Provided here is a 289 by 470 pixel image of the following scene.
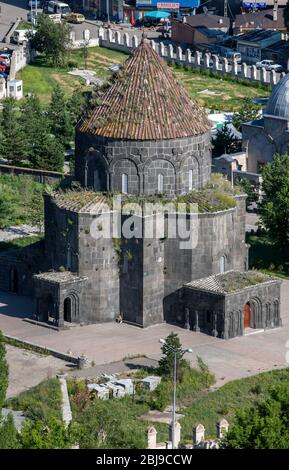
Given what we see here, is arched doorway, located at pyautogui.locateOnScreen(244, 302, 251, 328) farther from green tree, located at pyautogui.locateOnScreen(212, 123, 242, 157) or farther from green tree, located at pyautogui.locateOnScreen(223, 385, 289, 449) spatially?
green tree, located at pyautogui.locateOnScreen(212, 123, 242, 157)

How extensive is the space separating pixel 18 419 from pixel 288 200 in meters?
26.3

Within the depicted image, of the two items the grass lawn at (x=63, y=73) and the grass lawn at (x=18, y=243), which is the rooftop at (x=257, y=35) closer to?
the grass lawn at (x=63, y=73)

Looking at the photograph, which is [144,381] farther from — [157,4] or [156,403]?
[157,4]

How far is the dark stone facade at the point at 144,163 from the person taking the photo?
89.7m

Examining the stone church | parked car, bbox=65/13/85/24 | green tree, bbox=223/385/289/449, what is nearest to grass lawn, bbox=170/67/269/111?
parked car, bbox=65/13/85/24

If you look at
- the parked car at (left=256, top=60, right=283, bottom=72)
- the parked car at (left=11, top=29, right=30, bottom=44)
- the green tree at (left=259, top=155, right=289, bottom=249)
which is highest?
the parked car at (left=11, top=29, right=30, bottom=44)

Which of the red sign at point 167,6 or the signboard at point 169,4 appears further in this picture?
the signboard at point 169,4

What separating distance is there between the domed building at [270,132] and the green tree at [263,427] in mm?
44832

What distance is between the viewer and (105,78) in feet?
456

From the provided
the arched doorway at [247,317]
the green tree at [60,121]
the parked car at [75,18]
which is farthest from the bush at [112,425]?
the parked car at [75,18]

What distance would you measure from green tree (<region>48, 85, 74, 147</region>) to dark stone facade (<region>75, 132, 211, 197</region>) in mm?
30876

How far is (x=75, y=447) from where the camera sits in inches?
2643

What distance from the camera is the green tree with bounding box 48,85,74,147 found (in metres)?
122

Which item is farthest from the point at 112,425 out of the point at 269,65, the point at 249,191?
the point at 269,65
